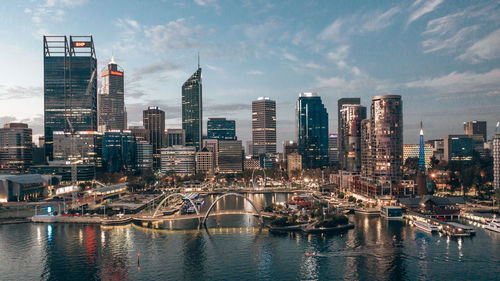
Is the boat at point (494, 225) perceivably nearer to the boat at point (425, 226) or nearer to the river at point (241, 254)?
the river at point (241, 254)

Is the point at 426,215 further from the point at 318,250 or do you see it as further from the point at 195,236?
the point at 195,236

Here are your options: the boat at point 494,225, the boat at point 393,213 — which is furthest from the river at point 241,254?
the boat at point 393,213

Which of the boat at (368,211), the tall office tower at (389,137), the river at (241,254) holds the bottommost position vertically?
the river at (241,254)

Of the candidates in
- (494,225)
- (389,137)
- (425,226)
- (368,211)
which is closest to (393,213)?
(368,211)

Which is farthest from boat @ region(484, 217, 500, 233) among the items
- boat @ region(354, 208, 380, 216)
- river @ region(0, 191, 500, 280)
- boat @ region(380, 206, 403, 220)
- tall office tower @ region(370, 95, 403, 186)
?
tall office tower @ region(370, 95, 403, 186)

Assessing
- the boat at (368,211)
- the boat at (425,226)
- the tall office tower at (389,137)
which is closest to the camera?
the boat at (425,226)

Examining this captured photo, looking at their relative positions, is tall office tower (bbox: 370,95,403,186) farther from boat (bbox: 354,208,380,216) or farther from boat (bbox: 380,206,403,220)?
boat (bbox: 380,206,403,220)

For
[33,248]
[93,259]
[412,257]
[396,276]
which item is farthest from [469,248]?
[33,248]

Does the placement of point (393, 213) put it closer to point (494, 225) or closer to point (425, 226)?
point (425, 226)
